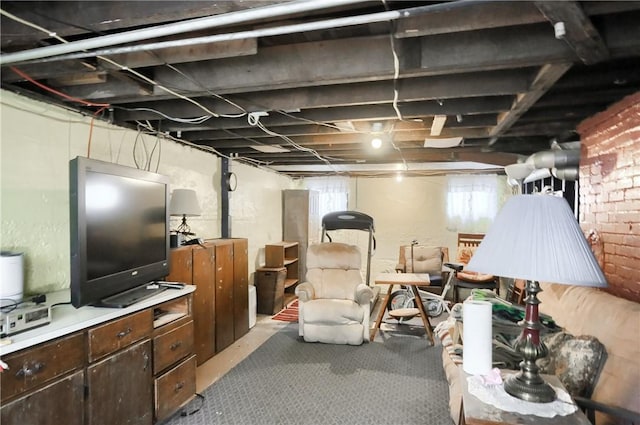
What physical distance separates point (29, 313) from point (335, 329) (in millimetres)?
2834

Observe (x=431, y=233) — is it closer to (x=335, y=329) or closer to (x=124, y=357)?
(x=335, y=329)

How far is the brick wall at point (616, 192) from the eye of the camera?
2227mm

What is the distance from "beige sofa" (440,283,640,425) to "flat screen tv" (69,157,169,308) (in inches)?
85.8

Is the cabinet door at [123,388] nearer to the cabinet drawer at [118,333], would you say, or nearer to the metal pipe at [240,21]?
the cabinet drawer at [118,333]

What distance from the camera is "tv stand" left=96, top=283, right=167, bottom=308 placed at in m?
2.12

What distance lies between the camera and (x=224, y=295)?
3795 mm

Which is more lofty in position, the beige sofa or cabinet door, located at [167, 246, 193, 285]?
cabinet door, located at [167, 246, 193, 285]

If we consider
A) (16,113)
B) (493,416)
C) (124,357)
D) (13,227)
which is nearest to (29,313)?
(124,357)

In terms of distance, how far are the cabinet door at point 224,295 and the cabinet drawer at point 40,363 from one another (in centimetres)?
190

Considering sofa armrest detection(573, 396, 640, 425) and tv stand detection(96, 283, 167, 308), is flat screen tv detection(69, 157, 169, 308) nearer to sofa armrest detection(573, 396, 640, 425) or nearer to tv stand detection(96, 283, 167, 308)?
tv stand detection(96, 283, 167, 308)

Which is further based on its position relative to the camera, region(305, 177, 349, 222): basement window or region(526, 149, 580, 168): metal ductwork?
region(305, 177, 349, 222): basement window

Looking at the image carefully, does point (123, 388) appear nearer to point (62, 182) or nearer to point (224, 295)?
point (62, 182)

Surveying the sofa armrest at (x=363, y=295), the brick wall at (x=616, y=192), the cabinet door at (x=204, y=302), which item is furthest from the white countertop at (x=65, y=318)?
the brick wall at (x=616, y=192)

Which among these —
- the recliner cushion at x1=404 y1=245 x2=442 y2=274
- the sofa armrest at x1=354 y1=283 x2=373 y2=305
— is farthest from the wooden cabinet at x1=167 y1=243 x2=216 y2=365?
the recliner cushion at x1=404 y1=245 x2=442 y2=274
